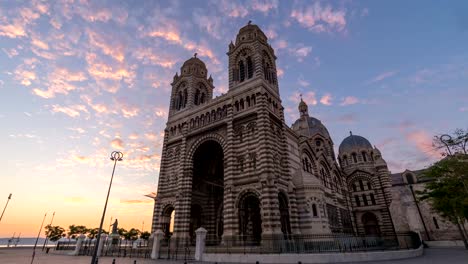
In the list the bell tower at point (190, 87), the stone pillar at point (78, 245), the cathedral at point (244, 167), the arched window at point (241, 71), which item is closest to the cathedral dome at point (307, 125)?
the cathedral at point (244, 167)

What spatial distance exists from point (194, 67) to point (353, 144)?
37742mm

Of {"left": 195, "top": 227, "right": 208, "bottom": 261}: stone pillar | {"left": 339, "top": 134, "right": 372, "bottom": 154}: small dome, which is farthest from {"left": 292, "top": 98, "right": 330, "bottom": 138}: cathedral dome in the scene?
A: {"left": 195, "top": 227, "right": 208, "bottom": 261}: stone pillar

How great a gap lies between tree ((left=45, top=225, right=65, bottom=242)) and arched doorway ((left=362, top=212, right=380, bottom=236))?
75.1 metres

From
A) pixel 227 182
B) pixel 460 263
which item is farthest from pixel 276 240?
pixel 460 263

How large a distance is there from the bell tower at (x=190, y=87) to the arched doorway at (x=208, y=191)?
7534 mm

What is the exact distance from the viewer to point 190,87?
115 feet

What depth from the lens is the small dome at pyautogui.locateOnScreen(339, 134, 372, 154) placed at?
164 feet

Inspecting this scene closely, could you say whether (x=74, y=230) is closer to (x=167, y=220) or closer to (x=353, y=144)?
(x=167, y=220)

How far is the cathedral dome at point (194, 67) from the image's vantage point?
3656 centimetres

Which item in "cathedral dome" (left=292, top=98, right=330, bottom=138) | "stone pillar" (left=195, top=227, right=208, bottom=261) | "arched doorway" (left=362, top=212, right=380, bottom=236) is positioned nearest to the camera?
"stone pillar" (left=195, top=227, right=208, bottom=261)

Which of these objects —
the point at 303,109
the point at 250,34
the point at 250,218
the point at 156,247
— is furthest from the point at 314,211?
the point at 303,109

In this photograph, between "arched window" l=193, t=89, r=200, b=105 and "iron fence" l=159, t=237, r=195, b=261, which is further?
"arched window" l=193, t=89, r=200, b=105

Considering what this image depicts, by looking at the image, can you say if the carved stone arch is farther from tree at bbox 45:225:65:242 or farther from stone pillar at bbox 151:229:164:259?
tree at bbox 45:225:65:242

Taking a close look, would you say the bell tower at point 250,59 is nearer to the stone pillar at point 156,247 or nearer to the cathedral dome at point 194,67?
the cathedral dome at point 194,67
